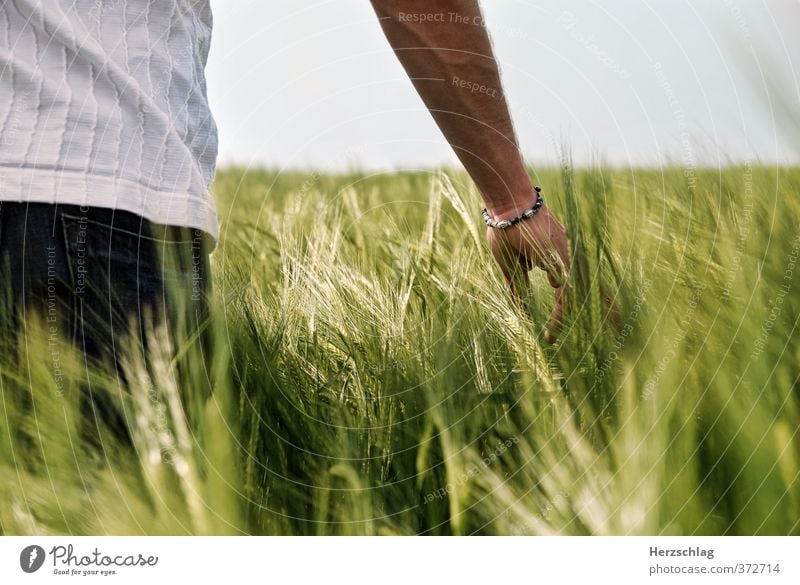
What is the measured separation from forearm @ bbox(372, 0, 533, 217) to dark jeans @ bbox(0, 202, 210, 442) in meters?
0.24

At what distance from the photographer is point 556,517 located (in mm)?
564

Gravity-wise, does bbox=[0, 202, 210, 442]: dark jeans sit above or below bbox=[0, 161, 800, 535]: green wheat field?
above

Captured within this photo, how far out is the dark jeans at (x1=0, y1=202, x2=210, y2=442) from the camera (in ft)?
2.25

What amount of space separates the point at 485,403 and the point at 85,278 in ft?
1.14

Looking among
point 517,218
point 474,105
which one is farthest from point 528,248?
point 474,105

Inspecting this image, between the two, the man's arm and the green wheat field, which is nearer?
the green wheat field

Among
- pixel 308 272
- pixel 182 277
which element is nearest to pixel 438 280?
pixel 308 272

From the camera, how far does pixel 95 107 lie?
0.68 meters

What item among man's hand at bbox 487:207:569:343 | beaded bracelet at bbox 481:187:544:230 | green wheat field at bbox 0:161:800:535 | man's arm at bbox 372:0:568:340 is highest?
man's arm at bbox 372:0:568:340

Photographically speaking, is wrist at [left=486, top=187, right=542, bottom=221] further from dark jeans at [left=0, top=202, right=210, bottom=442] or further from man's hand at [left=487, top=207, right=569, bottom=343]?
dark jeans at [left=0, top=202, right=210, bottom=442]

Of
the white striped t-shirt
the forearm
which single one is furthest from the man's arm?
the white striped t-shirt

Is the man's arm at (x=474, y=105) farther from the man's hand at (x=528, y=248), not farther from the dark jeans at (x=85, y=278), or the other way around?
the dark jeans at (x=85, y=278)

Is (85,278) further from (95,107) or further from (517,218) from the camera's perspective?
(517,218)
